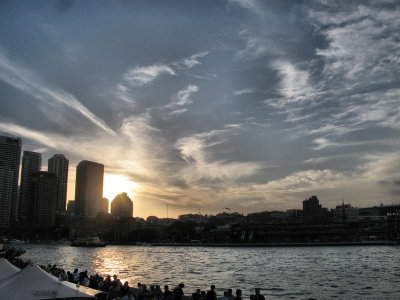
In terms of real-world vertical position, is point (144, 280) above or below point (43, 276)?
below

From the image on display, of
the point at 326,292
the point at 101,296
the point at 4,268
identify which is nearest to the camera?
the point at 101,296

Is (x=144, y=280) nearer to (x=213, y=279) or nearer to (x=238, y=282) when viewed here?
→ (x=213, y=279)

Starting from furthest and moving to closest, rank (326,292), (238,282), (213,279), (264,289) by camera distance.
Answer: (213,279)
(238,282)
(264,289)
(326,292)

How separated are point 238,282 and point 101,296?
31027 millimetres

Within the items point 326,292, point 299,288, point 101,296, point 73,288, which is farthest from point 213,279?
point 73,288

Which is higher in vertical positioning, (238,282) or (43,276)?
(43,276)

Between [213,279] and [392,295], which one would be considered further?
[213,279]

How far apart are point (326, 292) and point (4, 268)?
3063 centimetres

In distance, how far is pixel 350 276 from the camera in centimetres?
5666

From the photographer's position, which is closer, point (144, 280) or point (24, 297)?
point (24, 297)

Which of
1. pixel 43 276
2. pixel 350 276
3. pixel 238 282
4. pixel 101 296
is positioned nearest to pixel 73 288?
pixel 43 276

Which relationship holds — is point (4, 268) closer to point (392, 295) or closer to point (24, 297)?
point (24, 297)

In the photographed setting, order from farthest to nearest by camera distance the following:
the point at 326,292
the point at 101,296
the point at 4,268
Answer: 1. the point at 326,292
2. the point at 4,268
3. the point at 101,296

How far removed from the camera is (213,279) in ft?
178
